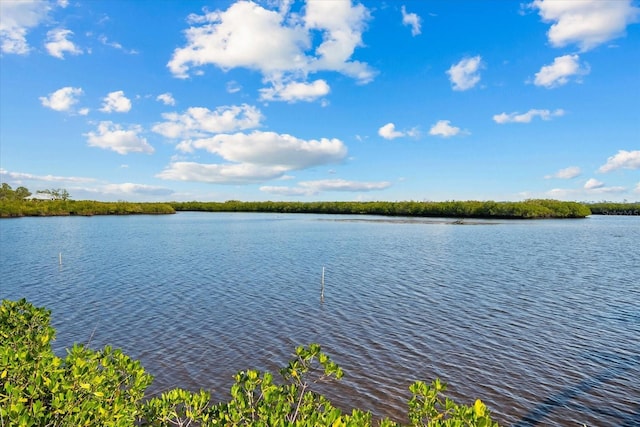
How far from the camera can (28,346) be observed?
7.32m

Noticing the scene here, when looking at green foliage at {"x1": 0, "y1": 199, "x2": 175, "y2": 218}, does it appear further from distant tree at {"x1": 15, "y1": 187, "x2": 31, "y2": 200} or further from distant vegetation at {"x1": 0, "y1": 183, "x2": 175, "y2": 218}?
distant tree at {"x1": 15, "y1": 187, "x2": 31, "y2": 200}

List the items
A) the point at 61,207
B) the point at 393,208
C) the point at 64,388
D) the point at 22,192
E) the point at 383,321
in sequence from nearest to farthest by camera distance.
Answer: the point at 64,388 → the point at 383,321 → the point at 61,207 → the point at 393,208 → the point at 22,192

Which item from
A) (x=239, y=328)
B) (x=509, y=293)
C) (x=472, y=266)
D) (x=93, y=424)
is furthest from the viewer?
(x=472, y=266)

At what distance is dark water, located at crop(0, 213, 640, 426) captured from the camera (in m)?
12.1

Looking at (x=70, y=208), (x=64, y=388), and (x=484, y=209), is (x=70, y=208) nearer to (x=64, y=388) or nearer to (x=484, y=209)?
(x=484, y=209)

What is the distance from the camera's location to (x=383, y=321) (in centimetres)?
1873

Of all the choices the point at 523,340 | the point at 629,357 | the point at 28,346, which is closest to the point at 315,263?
the point at 523,340

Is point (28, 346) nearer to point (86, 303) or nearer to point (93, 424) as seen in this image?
point (93, 424)

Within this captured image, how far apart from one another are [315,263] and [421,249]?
641 inches

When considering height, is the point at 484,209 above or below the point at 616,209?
below

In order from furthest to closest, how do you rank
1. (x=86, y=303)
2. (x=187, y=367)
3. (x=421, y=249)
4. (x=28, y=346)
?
1. (x=421, y=249)
2. (x=86, y=303)
3. (x=187, y=367)
4. (x=28, y=346)

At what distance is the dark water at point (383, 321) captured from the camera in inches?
478

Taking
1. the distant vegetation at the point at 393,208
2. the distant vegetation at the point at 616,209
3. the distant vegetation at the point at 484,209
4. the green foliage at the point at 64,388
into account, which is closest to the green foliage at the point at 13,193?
the distant vegetation at the point at 393,208

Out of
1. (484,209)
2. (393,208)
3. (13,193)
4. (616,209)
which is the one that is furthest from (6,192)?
(616,209)
